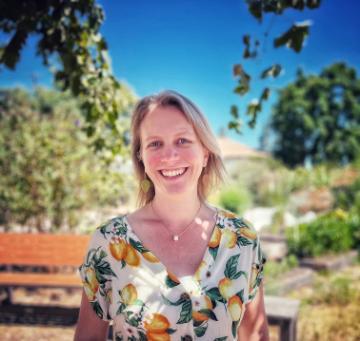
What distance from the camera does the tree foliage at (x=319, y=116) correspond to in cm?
3900

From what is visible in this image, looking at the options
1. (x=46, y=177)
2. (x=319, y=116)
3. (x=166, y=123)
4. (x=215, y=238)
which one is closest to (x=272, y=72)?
(x=166, y=123)

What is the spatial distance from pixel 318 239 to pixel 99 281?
730 centimetres

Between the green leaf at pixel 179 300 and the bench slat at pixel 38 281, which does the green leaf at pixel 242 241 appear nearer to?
the green leaf at pixel 179 300

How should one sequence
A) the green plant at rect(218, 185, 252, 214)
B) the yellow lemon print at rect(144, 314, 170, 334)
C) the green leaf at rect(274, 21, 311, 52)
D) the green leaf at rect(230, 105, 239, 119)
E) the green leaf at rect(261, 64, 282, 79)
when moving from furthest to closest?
the green plant at rect(218, 185, 252, 214) → the green leaf at rect(230, 105, 239, 119) → the green leaf at rect(261, 64, 282, 79) → the green leaf at rect(274, 21, 311, 52) → the yellow lemon print at rect(144, 314, 170, 334)

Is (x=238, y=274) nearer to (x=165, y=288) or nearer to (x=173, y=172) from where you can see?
(x=165, y=288)

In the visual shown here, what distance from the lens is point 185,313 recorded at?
1604mm

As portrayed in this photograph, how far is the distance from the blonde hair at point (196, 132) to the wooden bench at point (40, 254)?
8.11 ft

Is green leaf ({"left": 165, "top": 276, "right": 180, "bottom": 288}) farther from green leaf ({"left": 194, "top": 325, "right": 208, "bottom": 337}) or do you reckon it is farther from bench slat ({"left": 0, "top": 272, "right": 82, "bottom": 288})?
bench slat ({"left": 0, "top": 272, "right": 82, "bottom": 288})

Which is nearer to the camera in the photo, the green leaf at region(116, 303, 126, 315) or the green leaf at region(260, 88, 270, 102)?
the green leaf at region(116, 303, 126, 315)

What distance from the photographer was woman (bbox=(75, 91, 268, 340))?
5.31 feet

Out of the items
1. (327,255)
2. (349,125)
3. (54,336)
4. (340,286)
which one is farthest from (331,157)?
(54,336)

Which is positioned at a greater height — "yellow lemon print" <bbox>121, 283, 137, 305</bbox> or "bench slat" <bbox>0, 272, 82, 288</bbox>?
"yellow lemon print" <bbox>121, 283, 137, 305</bbox>

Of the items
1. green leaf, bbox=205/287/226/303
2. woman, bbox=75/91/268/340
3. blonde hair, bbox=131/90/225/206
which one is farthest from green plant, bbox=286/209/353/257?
green leaf, bbox=205/287/226/303

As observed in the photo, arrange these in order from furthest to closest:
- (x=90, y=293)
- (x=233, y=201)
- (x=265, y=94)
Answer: (x=233, y=201) → (x=265, y=94) → (x=90, y=293)
